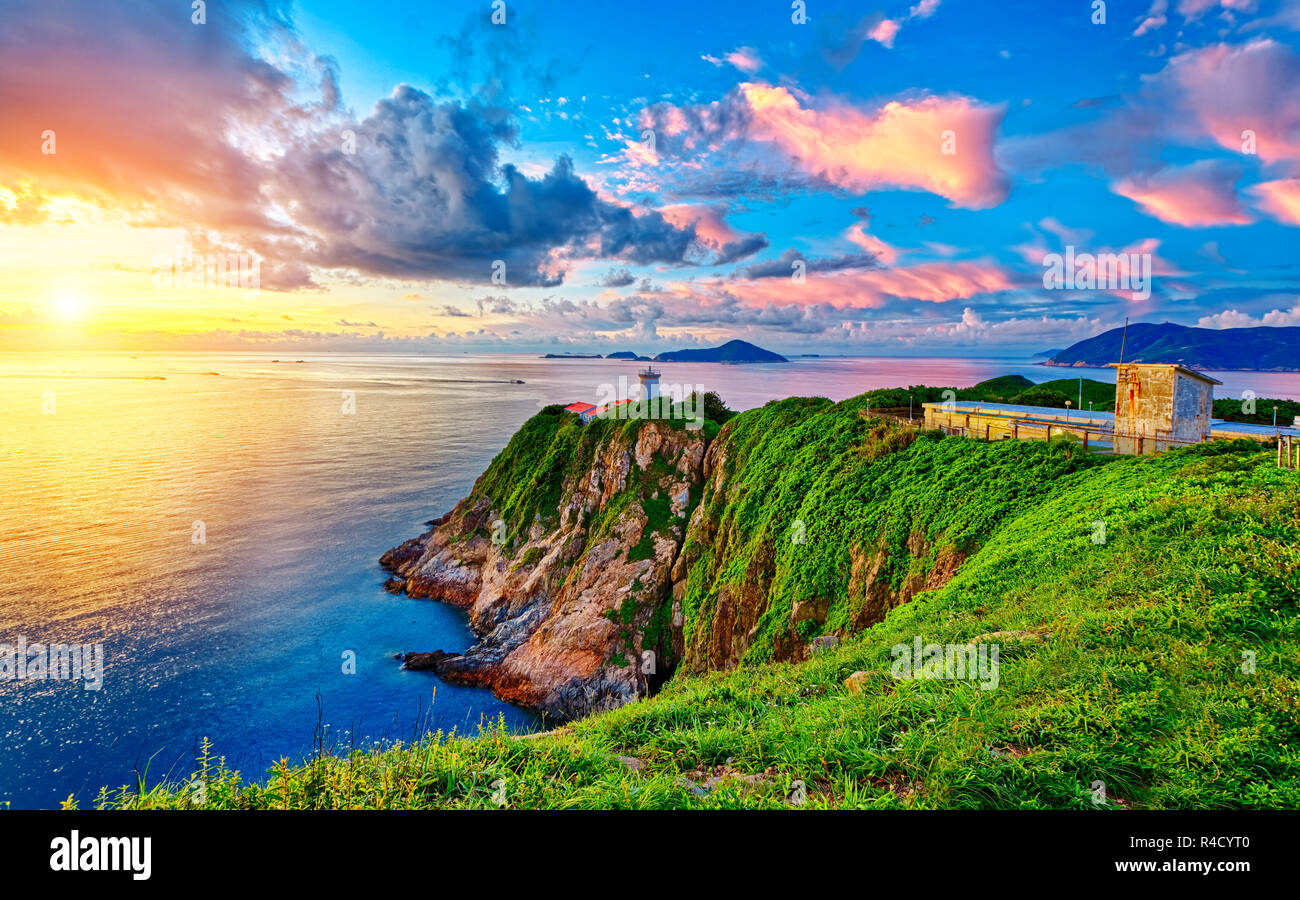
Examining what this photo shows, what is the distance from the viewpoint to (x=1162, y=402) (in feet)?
57.7

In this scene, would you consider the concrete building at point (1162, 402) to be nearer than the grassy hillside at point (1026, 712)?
No

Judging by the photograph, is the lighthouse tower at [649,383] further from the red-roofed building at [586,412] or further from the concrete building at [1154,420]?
the concrete building at [1154,420]

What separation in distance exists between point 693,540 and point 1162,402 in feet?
71.3

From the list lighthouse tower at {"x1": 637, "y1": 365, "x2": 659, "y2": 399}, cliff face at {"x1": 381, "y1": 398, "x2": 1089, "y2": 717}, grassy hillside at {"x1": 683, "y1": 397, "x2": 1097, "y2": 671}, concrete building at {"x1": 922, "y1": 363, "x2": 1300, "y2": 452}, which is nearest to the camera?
grassy hillside at {"x1": 683, "y1": 397, "x2": 1097, "y2": 671}

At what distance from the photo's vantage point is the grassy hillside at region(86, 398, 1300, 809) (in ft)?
16.7

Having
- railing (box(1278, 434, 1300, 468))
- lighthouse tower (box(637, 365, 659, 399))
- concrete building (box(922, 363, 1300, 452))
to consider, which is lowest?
railing (box(1278, 434, 1300, 468))

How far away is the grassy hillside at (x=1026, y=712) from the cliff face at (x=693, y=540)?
13.4 feet

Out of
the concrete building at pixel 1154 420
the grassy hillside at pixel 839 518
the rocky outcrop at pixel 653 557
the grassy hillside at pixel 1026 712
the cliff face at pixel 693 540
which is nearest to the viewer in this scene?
the grassy hillside at pixel 1026 712

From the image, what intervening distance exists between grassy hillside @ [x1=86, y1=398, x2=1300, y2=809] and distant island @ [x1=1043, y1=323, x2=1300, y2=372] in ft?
416

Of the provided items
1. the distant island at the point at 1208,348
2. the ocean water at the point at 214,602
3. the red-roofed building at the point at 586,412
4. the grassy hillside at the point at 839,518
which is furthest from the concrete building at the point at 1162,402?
the distant island at the point at 1208,348

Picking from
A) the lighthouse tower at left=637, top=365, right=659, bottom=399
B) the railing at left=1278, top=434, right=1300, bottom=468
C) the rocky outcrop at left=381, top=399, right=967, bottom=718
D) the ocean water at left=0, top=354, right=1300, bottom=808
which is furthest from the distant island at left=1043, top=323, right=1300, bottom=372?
the railing at left=1278, top=434, right=1300, bottom=468

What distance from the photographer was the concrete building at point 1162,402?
685 inches

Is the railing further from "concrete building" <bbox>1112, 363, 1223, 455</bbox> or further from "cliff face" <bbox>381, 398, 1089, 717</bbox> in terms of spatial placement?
"concrete building" <bbox>1112, 363, 1223, 455</bbox>
